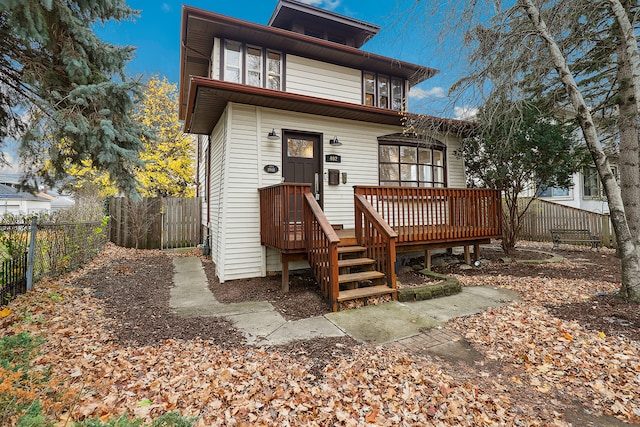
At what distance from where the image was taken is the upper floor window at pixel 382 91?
8484mm

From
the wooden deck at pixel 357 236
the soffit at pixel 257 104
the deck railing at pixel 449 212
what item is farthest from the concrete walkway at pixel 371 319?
the soffit at pixel 257 104

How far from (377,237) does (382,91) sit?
549 cm

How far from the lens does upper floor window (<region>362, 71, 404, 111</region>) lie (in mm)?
8484

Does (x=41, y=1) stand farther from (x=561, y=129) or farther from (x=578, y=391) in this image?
(x=561, y=129)

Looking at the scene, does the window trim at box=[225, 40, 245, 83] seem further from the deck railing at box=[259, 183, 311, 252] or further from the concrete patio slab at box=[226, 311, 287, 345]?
the concrete patio slab at box=[226, 311, 287, 345]

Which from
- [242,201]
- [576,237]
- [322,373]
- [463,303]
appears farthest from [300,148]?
[576,237]

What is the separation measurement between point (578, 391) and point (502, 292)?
278 cm

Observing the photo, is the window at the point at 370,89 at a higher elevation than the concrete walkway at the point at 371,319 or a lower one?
higher

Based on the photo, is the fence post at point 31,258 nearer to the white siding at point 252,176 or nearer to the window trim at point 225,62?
the white siding at point 252,176

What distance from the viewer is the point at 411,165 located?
26.0 ft

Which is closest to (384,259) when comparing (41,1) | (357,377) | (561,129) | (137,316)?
(357,377)

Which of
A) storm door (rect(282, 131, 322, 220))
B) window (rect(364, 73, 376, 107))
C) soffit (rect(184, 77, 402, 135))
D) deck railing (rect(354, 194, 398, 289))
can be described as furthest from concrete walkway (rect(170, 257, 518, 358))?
window (rect(364, 73, 376, 107))

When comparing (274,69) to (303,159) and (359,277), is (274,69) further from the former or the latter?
(359,277)

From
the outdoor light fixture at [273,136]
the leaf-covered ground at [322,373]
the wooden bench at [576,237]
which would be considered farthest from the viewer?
the wooden bench at [576,237]
